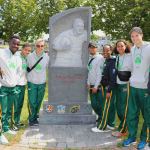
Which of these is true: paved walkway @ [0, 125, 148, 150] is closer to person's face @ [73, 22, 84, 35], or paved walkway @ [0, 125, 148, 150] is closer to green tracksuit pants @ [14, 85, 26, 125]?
green tracksuit pants @ [14, 85, 26, 125]

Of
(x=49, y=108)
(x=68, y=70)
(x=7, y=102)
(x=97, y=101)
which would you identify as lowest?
(x=49, y=108)

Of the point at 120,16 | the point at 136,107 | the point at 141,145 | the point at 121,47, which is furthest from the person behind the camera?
the point at 120,16

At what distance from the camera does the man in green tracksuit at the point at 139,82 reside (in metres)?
6.63

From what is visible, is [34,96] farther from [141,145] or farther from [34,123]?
[141,145]

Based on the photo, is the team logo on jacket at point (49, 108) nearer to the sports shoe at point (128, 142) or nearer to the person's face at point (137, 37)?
the sports shoe at point (128, 142)

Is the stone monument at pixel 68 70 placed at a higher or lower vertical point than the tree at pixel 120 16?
lower

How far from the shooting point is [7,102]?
25.4ft

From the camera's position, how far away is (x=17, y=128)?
26.9 feet

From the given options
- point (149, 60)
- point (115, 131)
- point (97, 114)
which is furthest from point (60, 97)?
point (149, 60)

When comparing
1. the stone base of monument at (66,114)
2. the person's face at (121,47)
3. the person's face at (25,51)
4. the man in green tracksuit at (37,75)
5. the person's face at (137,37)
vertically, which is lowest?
the stone base of monument at (66,114)

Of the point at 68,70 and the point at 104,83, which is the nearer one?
the point at 104,83

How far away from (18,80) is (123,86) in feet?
7.30

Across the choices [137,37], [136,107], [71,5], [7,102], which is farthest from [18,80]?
[71,5]

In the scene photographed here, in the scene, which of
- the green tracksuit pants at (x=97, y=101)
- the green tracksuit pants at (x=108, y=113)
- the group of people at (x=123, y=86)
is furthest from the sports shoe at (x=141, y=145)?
the green tracksuit pants at (x=97, y=101)
